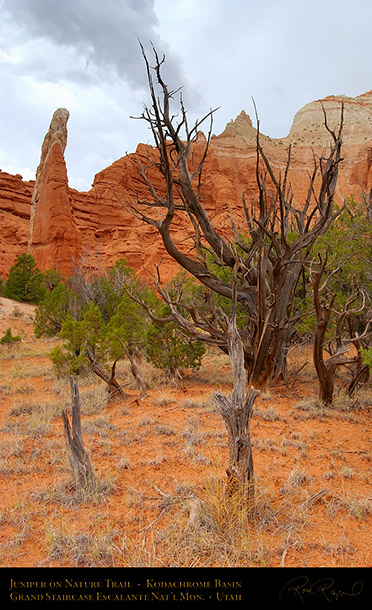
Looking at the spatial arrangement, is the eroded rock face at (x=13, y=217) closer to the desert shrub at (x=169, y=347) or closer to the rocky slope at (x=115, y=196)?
the rocky slope at (x=115, y=196)

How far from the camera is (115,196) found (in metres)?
37.2

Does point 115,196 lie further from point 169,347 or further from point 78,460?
point 78,460

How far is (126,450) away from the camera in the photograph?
4.75 meters

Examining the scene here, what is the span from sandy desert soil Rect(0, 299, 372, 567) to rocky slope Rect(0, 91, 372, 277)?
28026 mm

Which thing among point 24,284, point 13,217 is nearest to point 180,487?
point 24,284

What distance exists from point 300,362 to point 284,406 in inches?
169

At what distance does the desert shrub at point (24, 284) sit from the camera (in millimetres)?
24719

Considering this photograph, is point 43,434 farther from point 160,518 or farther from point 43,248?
point 43,248

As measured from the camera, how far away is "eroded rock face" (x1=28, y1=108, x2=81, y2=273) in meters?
33.9

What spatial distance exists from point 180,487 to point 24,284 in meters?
24.2

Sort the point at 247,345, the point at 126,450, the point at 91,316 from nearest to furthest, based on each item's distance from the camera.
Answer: the point at 126,450
the point at 247,345
the point at 91,316

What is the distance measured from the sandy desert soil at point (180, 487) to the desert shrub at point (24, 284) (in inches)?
748

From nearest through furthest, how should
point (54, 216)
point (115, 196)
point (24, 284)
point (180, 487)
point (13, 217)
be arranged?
point (180, 487) < point (24, 284) < point (54, 216) < point (115, 196) < point (13, 217)
